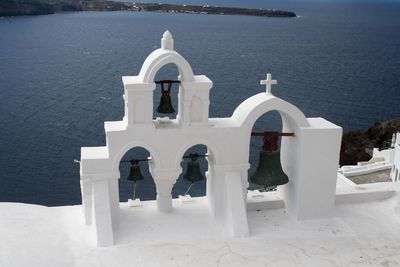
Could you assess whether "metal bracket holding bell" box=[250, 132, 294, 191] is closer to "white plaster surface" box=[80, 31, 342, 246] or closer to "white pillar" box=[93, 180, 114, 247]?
"white plaster surface" box=[80, 31, 342, 246]

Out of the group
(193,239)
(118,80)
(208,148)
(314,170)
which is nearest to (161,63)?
(208,148)

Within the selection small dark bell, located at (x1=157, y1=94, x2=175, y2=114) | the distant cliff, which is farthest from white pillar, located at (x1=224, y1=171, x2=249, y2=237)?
the distant cliff

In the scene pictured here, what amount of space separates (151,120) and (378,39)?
105816 millimetres

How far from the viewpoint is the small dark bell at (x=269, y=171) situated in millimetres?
11188

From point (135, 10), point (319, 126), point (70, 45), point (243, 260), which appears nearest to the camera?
point (243, 260)

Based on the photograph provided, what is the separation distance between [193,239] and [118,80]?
42111mm

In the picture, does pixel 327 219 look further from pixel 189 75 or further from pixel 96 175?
pixel 96 175

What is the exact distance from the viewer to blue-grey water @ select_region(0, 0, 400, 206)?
31812mm

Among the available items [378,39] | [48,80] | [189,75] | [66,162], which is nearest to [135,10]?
[378,39]

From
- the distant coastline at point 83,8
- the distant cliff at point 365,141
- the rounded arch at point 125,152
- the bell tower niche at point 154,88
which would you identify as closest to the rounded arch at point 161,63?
the bell tower niche at point 154,88

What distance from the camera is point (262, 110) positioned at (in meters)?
10.7

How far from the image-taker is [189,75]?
34.2 ft

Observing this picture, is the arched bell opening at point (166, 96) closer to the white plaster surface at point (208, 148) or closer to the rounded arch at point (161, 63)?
the white plaster surface at point (208, 148)

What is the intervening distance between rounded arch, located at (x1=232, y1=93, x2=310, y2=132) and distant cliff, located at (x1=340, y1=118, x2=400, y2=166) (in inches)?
1024
